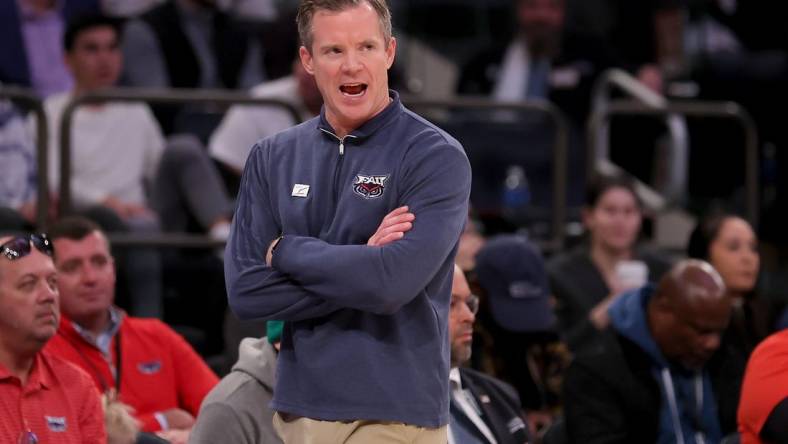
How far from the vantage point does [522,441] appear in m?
5.00

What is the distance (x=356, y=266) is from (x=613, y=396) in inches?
99.6

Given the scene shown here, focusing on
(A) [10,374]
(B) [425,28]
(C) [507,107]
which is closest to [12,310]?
(A) [10,374]

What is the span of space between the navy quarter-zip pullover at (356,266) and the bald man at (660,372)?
2.24 meters

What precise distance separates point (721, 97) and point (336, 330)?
747cm

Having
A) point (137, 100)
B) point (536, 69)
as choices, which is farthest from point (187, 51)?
point (536, 69)

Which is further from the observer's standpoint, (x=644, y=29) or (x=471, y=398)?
(x=644, y=29)

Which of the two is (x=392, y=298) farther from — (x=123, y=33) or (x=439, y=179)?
(x=123, y=33)

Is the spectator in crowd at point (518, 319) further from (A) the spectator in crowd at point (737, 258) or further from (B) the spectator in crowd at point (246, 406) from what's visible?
(B) the spectator in crowd at point (246, 406)

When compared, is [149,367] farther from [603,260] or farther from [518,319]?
[603,260]

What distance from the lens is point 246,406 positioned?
166 inches

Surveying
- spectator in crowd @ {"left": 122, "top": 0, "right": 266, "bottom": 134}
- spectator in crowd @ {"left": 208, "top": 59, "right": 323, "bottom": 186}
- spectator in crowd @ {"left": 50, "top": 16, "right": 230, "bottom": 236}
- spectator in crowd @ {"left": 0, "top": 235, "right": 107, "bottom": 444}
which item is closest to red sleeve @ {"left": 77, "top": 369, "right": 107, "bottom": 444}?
spectator in crowd @ {"left": 0, "top": 235, "right": 107, "bottom": 444}

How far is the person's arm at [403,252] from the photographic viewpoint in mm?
3322

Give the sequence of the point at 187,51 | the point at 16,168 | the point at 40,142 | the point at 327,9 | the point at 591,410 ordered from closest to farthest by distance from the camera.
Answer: the point at 327,9 → the point at 591,410 → the point at 40,142 → the point at 16,168 → the point at 187,51

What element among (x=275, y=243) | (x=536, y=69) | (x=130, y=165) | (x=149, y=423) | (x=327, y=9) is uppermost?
(x=327, y=9)
